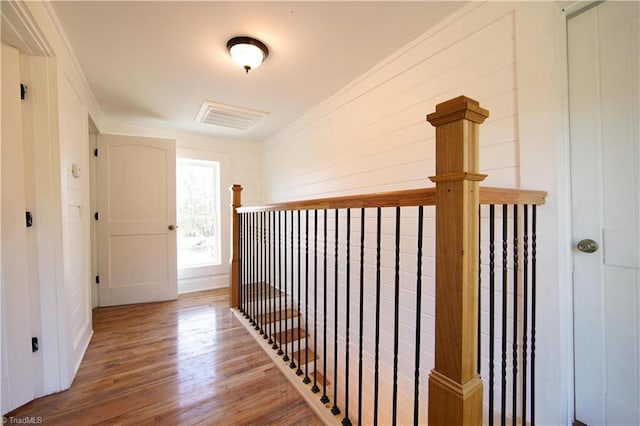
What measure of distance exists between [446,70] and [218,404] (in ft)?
8.06

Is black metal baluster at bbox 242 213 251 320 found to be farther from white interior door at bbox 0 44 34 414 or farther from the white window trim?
white interior door at bbox 0 44 34 414

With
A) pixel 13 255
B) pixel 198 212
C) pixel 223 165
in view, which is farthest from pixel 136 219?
pixel 13 255

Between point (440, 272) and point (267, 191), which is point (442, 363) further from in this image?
point (267, 191)

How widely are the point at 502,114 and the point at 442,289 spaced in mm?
1156

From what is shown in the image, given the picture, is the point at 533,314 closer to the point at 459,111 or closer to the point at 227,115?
the point at 459,111

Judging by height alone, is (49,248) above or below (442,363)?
above

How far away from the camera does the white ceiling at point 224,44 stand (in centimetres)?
166

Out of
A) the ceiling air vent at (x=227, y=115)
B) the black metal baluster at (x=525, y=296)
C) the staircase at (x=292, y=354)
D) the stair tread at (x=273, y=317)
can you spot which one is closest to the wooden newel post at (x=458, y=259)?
the black metal baluster at (x=525, y=296)

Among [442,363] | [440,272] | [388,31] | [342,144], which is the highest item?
[388,31]

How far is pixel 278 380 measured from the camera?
5.89ft

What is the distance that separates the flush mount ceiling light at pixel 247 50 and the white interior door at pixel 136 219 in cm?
202

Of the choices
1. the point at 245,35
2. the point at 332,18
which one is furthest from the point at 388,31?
the point at 245,35

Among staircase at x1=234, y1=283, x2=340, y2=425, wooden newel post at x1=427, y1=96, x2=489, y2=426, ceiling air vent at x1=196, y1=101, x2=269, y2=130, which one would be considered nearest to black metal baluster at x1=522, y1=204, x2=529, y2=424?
wooden newel post at x1=427, y1=96, x2=489, y2=426

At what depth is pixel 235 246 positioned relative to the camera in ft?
9.82
